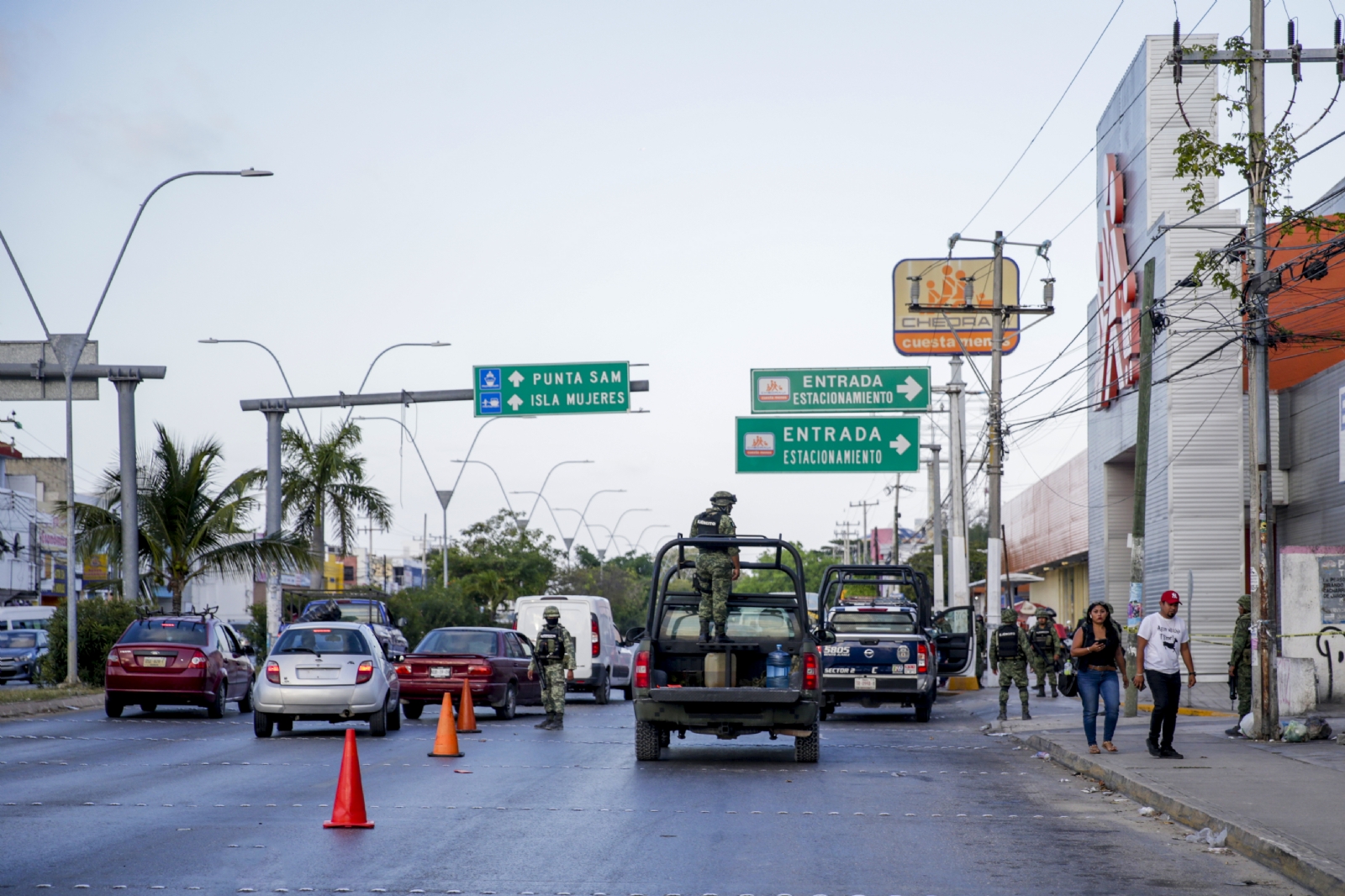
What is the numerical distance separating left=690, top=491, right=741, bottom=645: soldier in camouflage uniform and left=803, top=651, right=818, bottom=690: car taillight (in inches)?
36.8

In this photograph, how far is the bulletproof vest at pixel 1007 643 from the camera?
2118 centimetres

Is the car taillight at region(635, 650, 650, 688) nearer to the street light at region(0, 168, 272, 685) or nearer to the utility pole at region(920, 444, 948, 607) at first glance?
the street light at region(0, 168, 272, 685)


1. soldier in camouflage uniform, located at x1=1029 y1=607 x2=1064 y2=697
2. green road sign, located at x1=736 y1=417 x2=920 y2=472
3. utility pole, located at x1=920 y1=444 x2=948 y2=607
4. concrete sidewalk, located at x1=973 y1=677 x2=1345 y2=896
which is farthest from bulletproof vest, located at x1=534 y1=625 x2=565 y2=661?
utility pole, located at x1=920 y1=444 x2=948 y2=607

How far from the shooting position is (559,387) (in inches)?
1241

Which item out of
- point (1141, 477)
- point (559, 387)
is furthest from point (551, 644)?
point (559, 387)

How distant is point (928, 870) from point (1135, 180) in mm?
27380

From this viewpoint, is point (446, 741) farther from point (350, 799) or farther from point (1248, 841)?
point (1248, 841)

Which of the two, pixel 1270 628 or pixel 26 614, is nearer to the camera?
pixel 1270 628

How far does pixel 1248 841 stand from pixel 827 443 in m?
24.6

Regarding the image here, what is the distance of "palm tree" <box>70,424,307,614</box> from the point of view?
106 ft

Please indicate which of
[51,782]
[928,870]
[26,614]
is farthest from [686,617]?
[26,614]

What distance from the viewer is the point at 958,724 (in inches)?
919

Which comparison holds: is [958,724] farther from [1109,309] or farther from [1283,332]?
[1109,309]

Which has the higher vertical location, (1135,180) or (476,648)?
(1135,180)
